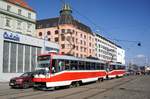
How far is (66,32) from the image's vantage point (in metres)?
82.2

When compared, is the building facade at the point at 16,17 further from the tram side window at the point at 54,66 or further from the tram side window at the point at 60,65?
the tram side window at the point at 54,66

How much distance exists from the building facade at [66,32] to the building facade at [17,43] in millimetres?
26701

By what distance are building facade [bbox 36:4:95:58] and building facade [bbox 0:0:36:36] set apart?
77.5 ft

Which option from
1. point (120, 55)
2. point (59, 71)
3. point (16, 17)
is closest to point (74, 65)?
point (59, 71)

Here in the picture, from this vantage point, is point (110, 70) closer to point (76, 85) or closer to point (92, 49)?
point (76, 85)

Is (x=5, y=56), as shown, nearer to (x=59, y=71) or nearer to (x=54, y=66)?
(x=59, y=71)

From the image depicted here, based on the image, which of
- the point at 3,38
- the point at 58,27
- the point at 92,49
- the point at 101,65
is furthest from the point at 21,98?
the point at 92,49

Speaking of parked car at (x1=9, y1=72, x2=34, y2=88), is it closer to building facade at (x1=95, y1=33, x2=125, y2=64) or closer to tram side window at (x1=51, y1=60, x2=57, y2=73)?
tram side window at (x1=51, y1=60, x2=57, y2=73)

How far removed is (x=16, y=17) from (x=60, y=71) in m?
35.0

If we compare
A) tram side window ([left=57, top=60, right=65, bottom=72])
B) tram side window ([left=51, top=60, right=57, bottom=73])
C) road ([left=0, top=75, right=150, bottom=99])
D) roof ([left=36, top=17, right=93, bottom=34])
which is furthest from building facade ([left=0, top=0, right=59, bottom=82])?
roof ([left=36, top=17, right=93, bottom=34])

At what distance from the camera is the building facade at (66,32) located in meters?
84.1

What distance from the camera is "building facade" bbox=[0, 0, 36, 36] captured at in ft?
167

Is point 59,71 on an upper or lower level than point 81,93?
upper

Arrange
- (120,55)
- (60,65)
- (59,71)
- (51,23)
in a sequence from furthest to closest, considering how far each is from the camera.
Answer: (120,55) → (51,23) → (60,65) → (59,71)
